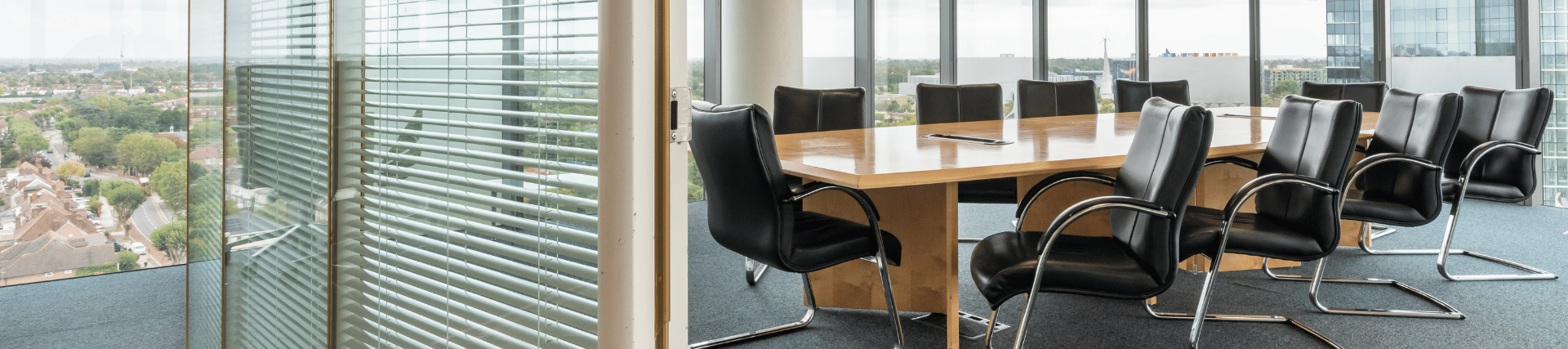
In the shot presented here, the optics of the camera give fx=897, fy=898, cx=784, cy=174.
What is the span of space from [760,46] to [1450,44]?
5.30 metres

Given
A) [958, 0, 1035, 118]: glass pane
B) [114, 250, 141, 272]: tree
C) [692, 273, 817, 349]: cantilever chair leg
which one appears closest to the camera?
[692, 273, 817, 349]: cantilever chair leg

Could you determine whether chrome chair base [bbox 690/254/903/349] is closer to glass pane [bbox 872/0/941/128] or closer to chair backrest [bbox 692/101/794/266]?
chair backrest [bbox 692/101/794/266]

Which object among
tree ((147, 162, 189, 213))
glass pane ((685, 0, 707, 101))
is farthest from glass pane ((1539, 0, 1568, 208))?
tree ((147, 162, 189, 213))

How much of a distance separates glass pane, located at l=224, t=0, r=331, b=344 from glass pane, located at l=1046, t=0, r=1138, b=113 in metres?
7.49

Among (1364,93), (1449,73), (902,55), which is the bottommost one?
(1364,93)

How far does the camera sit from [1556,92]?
634 cm

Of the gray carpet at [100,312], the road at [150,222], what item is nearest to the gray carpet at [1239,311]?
the gray carpet at [100,312]

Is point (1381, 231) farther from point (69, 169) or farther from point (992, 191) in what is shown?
point (69, 169)

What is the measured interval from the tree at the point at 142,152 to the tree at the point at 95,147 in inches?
1.4

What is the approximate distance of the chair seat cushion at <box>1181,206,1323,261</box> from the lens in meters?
2.77

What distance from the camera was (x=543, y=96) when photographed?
1.41 m

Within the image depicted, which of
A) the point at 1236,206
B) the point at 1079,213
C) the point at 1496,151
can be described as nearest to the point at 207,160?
the point at 1079,213

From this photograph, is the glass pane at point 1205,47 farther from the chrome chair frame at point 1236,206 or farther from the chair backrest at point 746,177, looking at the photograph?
the chair backrest at point 746,177

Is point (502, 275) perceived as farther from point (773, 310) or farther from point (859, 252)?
point (773, 310)
